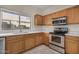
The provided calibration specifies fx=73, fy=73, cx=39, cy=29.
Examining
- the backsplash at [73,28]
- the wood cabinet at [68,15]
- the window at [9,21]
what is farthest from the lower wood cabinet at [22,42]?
the backsplash at [73,28]

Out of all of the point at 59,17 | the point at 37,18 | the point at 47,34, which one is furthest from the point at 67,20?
the point at 37,18

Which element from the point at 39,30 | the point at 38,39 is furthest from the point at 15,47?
the point at 39,30

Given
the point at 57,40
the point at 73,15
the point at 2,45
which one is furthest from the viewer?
the point at 57,40

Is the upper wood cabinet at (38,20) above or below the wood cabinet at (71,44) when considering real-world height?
above

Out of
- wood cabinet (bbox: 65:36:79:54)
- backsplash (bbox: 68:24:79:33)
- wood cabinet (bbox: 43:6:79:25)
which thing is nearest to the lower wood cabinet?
wood cabinet (bbox: 43:6:79:25)

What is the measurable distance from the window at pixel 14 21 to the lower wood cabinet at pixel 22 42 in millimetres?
247

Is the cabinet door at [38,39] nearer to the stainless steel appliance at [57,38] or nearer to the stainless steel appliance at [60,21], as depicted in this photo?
the stainless steel appliance at [57,38]

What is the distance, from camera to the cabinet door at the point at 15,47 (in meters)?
1.60

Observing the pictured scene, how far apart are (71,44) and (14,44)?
1332 mm

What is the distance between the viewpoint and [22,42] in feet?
6.00

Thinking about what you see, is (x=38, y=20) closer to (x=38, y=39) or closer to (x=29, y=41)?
(x=38, y=39)

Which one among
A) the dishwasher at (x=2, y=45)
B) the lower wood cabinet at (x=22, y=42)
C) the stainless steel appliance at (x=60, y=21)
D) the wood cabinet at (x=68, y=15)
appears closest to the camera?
the dishwasher at (x=2, y=45)

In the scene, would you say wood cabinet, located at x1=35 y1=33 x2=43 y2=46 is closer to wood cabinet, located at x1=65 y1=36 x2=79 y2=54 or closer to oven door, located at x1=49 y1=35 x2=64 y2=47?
oven door, located at x1=49 y1=35 x2=64 y2=47
